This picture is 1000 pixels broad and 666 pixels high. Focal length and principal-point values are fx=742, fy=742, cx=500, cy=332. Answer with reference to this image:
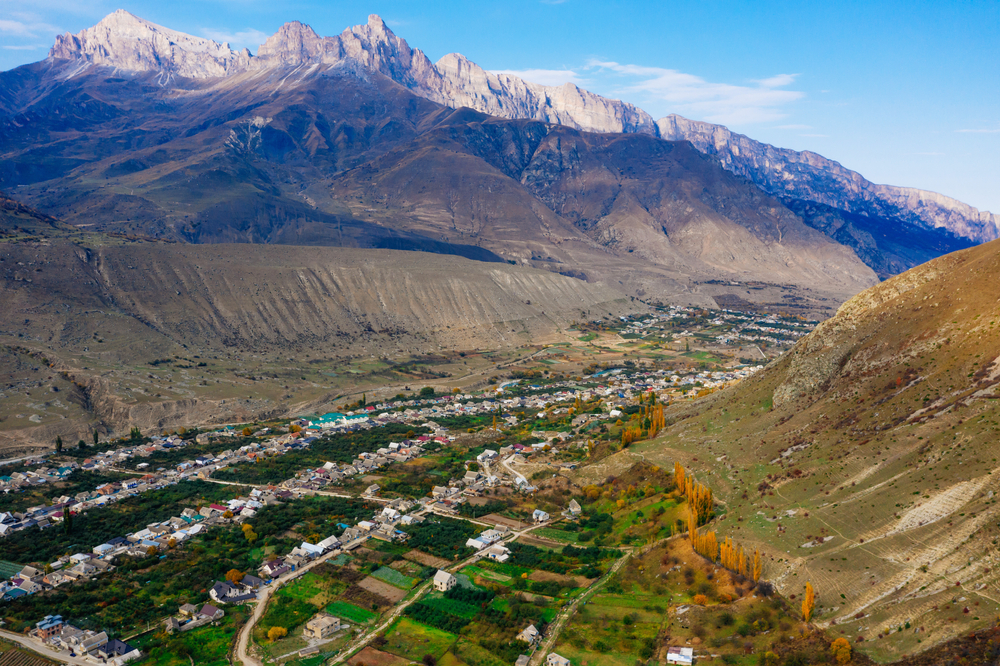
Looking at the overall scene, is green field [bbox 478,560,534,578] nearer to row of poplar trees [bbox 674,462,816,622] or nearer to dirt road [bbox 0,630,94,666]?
row of poplar trees [bbox 674,462,816,622]

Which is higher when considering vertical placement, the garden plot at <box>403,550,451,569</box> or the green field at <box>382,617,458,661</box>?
the garden plot at <box>403,550,451,569</box>

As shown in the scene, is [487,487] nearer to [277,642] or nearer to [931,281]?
[277,642]

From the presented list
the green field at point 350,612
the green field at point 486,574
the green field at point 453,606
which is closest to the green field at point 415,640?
the green field at point 453,606

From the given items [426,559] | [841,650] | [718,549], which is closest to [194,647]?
[426,559]

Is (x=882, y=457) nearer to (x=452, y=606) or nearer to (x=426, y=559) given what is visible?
(x=452, y=606)

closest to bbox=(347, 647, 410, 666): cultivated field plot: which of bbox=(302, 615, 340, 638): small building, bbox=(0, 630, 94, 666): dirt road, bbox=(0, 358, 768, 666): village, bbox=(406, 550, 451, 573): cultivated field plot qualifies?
bbox=(0, 358, 768, 666): village

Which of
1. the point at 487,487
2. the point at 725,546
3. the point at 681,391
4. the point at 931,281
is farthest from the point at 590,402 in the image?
the point at 725,546
